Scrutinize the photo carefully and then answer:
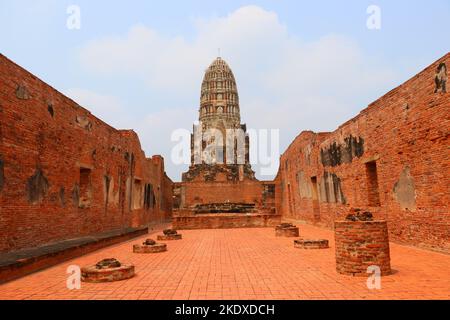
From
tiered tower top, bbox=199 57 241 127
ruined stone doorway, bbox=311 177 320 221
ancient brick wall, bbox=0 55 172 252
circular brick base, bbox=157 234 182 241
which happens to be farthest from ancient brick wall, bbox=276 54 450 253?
tiered tower top, bbox=199 57 241 127

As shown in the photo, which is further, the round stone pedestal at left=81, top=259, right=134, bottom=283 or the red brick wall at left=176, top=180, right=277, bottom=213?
the red brick wall at left=176, top=180, right=277, bottom=213

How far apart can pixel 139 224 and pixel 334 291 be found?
49.5 feet

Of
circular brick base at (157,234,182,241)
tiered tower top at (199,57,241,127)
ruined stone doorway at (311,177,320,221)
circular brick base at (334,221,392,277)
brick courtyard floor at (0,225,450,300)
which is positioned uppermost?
tiered tower top at (199,57,241,127)

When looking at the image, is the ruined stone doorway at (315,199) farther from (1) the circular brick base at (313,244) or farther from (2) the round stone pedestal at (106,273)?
(2) the round stone pedestal at (106,273)

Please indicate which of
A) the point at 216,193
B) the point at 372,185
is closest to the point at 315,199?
the point at 372,185

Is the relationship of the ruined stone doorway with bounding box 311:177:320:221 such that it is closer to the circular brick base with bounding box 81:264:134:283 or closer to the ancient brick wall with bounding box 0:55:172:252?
the ancient brick wall with bounding box 0:55:172:252

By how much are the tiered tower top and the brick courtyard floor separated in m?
44.8

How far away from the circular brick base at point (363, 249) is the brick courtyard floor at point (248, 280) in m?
0.20

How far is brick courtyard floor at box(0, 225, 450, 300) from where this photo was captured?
4.34 m

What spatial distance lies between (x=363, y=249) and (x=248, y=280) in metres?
1.82

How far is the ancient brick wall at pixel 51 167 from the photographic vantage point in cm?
731

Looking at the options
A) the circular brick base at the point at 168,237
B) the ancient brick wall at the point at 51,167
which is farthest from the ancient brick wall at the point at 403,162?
the ancient brick wall at the point at 51,167

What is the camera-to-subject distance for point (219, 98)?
5231 centimetres

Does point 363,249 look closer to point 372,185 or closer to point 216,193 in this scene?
point 372,185
